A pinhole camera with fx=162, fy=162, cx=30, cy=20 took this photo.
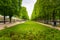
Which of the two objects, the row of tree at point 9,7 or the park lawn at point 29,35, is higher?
the row of tree at point 9,7

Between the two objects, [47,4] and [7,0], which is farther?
[47,4]

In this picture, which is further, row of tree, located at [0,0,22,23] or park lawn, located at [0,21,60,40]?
row of tree, located at [0,0,22,23]

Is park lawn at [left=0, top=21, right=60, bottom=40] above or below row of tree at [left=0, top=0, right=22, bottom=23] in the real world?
below

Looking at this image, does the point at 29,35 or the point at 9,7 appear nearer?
the point at 29,35

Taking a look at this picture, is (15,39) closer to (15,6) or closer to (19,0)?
(15,6)

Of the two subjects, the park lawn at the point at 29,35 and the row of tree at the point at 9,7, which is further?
the row of tree at the point at 9,7

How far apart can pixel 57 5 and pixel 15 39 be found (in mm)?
25311

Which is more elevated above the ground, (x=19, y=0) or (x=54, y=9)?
(x=19, y=0)

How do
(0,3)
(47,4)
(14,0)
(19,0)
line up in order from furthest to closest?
(19,0) → (14,0) → (47,4) → (0,3)

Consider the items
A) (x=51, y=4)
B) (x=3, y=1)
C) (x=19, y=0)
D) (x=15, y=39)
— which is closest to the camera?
(x=15, y=39)

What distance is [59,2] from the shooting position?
107 ft

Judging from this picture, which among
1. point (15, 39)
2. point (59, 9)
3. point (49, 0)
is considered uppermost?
point (49, 0)

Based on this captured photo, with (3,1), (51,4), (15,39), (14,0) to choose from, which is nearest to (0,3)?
(3,1)

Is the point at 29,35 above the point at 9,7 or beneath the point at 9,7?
beneath
